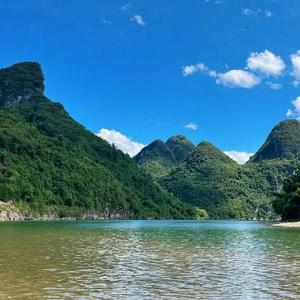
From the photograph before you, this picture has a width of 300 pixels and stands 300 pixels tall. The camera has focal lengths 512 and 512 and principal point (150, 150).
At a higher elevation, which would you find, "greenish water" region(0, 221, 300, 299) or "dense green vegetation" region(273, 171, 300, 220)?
"dense green vegetation" region(273, 171, 300, 220)

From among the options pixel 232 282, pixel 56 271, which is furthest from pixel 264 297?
pixel 56 271

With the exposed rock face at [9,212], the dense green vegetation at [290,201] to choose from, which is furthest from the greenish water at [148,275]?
the exposed rock face at [9,212]

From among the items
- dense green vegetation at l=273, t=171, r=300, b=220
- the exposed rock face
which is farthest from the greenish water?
the exposed rock face

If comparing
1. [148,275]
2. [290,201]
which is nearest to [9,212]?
[290,201]

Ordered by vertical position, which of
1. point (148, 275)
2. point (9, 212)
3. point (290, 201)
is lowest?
point (148, 275)

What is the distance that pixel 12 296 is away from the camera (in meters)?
20.6

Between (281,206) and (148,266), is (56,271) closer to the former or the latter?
(148,266)

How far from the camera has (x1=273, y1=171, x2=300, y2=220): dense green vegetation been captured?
12706 centimetres

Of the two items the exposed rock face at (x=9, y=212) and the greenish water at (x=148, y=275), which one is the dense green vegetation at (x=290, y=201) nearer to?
the exposed rock face at (x=9, y=212)

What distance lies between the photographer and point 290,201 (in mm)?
128125

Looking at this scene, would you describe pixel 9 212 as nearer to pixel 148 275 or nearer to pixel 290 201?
pixel 290 201

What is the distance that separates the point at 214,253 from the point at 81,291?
67.4 feet

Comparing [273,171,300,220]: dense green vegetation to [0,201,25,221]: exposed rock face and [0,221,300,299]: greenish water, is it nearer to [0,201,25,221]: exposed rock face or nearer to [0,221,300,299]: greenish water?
[0,201,25,221]: exposed rock face

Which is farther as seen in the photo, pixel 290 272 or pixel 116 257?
pixel 116 257
